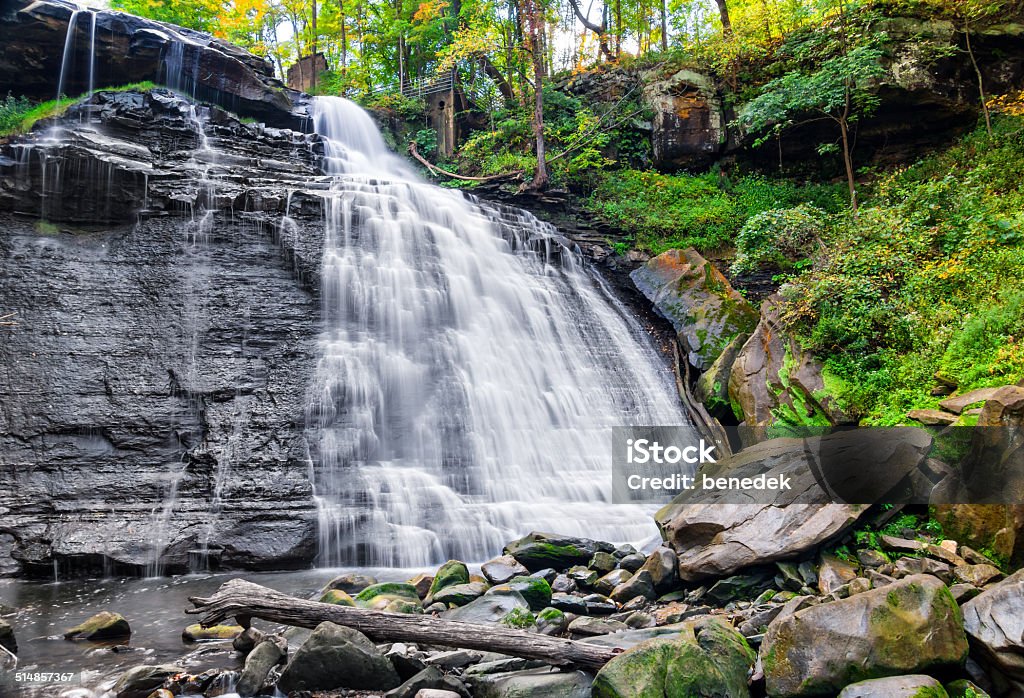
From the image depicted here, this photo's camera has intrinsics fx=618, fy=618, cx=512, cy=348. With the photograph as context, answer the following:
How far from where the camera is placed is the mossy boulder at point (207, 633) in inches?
207

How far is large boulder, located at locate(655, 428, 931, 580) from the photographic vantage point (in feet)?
19.6

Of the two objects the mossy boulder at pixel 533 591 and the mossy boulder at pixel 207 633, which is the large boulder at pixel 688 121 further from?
the mossy boulder at pixel 207 633

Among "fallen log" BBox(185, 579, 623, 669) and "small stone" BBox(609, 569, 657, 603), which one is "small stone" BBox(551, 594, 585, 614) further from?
"fallen log" BBox(185, 579, 623, 669)

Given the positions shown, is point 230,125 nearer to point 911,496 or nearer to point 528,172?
point 528,172

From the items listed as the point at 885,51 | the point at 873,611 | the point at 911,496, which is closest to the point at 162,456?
the point at 873,611

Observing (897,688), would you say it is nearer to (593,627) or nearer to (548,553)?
(593,627)

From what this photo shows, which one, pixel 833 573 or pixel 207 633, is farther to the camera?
pixel 833 573

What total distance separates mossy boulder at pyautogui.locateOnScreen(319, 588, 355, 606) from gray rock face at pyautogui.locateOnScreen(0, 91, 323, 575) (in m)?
1.90

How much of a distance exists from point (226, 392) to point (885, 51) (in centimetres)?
1712

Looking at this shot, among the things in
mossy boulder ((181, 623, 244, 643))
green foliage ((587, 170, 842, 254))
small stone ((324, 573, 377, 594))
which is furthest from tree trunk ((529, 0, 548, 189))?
mossy boulder ((181, 623, 244, 643))

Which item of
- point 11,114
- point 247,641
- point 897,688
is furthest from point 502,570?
point 11,114

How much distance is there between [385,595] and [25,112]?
14.3 metres

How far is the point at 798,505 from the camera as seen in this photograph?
6297 millimetres

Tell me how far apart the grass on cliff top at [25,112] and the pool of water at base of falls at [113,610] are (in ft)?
32.1
